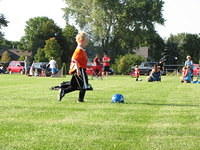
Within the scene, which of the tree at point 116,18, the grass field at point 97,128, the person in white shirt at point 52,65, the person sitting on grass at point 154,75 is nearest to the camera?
the grass field at point 97,128

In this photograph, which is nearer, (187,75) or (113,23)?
(187,75)

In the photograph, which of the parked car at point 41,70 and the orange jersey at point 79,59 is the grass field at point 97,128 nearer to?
the orange jersey at point 79,59

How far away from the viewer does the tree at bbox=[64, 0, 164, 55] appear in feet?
229

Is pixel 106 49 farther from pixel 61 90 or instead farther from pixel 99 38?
pixel 61 90

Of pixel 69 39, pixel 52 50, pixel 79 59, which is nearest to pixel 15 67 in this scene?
pixel 52 50

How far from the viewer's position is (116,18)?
71.4 meters

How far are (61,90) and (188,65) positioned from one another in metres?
19.5

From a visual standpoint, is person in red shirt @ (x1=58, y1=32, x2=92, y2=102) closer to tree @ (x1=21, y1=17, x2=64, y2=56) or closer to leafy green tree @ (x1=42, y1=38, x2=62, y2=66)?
leafy green tree @ (x1=42, y1=38, x2=62, y2=66)

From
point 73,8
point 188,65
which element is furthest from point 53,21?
point 188,65

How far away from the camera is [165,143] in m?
6.47

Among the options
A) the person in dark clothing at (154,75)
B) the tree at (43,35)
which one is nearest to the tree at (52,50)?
the tree at (43,35)

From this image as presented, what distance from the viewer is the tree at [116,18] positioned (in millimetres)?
69750

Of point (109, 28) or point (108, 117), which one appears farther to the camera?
point (109, 28)

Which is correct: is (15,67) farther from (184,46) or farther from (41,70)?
(184,46)
